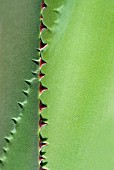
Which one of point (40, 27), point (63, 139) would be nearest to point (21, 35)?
point (40, 27)

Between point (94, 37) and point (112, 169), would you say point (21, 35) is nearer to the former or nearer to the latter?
point (94, 37)

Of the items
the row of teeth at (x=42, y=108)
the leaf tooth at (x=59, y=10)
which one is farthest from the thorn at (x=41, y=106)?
the leaf tooth at (x=59, y=10)

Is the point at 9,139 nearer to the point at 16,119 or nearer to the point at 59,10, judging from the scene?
the point at 16,119

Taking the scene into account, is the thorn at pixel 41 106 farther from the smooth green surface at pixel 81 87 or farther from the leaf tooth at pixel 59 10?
the leaf tooth at pixel 59 10

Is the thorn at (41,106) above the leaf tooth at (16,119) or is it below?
above

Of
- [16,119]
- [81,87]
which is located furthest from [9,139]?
[81,87]

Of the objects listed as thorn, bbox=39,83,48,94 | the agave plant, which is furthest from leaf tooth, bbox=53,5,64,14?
thorn, bbox=39,83,48,94

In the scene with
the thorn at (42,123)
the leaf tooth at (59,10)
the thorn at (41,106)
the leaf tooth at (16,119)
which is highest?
the leaf tooth at (59,10)
